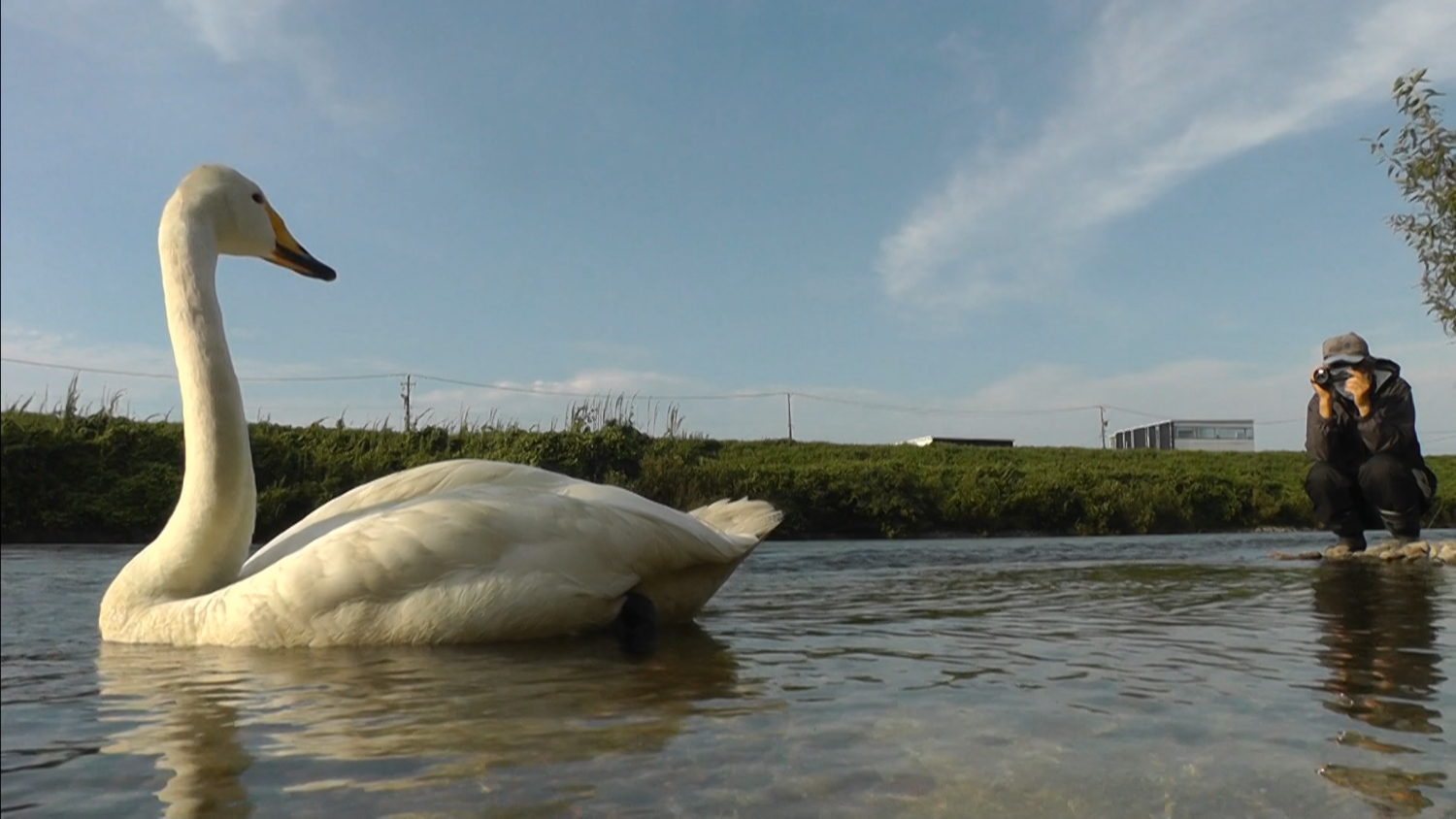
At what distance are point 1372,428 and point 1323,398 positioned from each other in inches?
17.6

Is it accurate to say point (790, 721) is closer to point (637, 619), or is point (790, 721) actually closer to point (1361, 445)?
point (637, 619)

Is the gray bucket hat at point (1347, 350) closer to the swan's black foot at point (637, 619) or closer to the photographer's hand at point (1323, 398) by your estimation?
the photographer's hand at point (1323, 398)

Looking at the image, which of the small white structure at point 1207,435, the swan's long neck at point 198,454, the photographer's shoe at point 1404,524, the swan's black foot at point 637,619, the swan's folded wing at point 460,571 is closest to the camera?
the swan's folded wing at point 460,571

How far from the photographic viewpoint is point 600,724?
2709mm

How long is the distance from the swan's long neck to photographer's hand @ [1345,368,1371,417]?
8.13m

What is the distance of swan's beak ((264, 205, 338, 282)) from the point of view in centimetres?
546

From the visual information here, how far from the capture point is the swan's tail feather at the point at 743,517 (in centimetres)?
543

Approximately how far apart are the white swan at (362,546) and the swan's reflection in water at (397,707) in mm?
142

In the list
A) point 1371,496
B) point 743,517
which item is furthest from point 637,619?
point 1371,496

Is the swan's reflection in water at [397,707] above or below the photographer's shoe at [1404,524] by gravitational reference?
below

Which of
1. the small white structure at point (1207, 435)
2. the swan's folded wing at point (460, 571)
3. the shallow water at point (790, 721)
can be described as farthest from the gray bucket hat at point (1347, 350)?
the small white structure at point (1207, 435)

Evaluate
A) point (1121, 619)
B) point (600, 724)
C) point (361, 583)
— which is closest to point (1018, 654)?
point (1121, 619)

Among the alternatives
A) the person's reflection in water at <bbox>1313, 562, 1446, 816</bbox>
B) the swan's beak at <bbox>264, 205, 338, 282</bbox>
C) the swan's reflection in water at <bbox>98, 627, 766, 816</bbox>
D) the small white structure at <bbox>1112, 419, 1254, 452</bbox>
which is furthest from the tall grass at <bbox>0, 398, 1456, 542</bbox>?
the small white structure at <bbox>1112, 419, 1254, 452</bbox>

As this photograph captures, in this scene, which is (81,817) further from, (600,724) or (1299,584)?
(1299,584)
